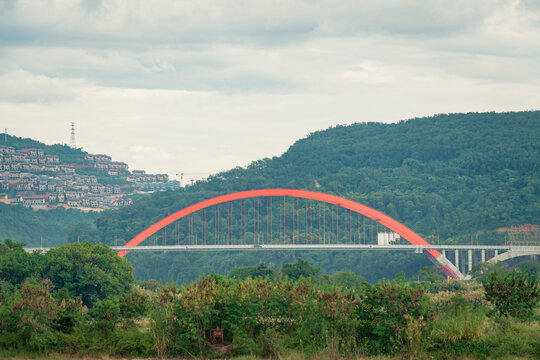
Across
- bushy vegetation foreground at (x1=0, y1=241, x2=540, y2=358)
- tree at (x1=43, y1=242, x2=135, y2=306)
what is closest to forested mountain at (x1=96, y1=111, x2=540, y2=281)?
tree at (x1=43, y1=242, x2=135, y2=306)

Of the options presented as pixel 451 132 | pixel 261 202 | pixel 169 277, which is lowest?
pixel 169 277

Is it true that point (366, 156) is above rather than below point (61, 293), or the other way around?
above

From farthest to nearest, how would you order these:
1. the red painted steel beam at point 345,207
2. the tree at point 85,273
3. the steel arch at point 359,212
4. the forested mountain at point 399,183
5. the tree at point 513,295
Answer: the forested mountain at point 399,183 → the red painted steel beam at point 345,207 → the steel arch at point 359,212 → the tree at point 85,273 → the tree at point 513,295

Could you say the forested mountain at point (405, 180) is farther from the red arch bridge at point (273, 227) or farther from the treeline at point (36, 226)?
the treeline at point (36, 226)

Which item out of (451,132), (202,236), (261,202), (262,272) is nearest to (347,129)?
(451,132)

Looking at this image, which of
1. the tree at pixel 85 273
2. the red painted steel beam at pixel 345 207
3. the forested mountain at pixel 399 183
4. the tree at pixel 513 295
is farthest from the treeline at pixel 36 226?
the tree at pixel 513 295

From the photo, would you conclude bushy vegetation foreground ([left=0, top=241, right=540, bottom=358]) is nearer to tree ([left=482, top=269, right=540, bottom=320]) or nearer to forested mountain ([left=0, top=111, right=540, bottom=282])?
tree ([left=482, top=269, right=540, bottom=320])

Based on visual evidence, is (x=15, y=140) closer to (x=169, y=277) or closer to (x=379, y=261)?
(x=169, y=277)
